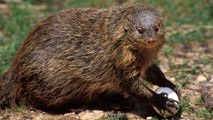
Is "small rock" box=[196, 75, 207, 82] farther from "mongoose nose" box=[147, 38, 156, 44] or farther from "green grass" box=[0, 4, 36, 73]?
"green grass" box=[0, 4, 36, 73]

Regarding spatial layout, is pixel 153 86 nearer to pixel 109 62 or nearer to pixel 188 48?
pixel 109 62

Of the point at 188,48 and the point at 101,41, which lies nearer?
the point at 101,41

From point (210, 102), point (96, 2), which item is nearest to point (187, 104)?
point (210, 102)

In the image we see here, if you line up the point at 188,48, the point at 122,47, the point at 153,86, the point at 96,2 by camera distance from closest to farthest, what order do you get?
the point at 122,47 → the point at 153,86 → the point at 188,48 → the point at 96,2

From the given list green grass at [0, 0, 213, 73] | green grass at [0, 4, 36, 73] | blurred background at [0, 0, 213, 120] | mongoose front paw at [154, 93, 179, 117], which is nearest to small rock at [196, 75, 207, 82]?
blurred background at [0, 0, 213, 120]

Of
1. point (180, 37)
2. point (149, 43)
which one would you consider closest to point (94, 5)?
point (180, 37)

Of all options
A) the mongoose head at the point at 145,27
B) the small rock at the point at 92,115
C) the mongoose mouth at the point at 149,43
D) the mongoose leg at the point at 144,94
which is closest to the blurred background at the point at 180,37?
the mongoose leg at the point at 144,94
